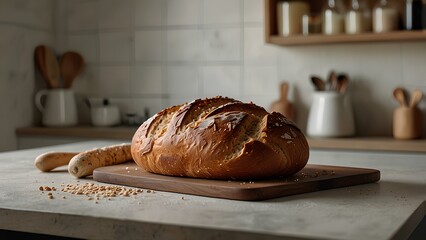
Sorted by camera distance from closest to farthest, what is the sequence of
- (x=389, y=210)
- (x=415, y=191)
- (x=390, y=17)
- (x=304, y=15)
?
(x=389, y=210) < (x=415, y=191) < (x=390, y=17) < (x=304, y=15)

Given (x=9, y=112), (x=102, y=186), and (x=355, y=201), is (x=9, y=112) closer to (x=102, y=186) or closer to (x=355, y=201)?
(x=102, y=186)

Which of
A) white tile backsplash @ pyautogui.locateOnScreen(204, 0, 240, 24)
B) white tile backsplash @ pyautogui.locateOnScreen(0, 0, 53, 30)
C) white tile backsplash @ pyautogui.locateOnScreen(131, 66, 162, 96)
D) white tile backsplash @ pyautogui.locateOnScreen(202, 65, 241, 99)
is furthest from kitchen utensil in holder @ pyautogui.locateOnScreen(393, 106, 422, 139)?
white tile backsplash @ pyautogui.locateOnScreen(0, 0, 53, 30)

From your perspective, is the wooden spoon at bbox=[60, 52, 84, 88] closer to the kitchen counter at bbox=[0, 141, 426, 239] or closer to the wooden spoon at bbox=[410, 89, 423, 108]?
the wooden spoon at bbox=[410, 89, 423, 108]

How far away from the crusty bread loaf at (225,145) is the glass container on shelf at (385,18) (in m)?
1.42

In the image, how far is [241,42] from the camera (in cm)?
302

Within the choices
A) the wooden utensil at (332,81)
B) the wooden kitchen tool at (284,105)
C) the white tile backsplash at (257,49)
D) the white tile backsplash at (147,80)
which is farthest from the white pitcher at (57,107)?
the wooden utensil at (332,81)

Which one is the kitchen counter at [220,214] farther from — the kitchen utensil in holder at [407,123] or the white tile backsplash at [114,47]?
the white tile backsplash at [114,47]

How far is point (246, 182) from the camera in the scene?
45.5 inches

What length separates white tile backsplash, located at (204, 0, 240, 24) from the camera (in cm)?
302

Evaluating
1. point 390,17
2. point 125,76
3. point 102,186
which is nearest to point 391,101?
point 390,17

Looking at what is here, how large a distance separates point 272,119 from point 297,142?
7 cm

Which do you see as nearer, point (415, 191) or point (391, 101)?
point (415, 191)

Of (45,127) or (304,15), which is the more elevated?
(304,15)

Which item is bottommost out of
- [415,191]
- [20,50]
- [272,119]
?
[415,191]
